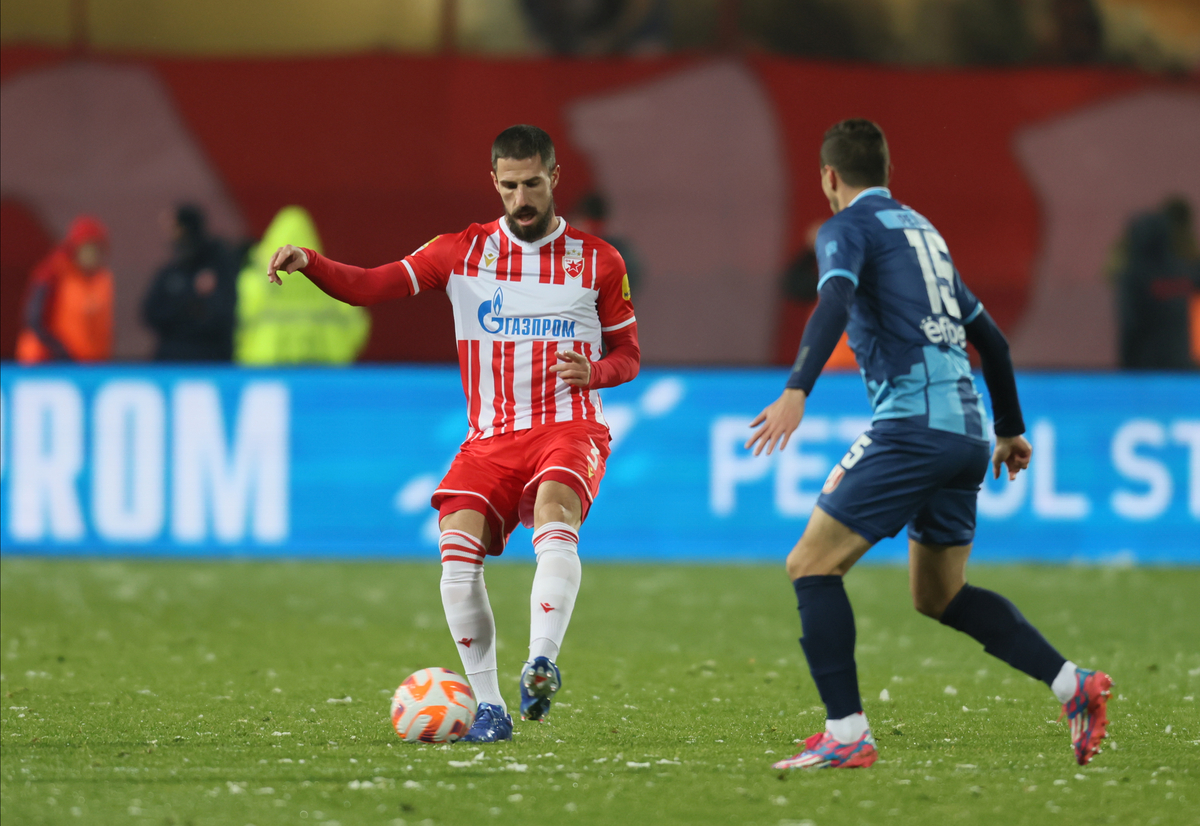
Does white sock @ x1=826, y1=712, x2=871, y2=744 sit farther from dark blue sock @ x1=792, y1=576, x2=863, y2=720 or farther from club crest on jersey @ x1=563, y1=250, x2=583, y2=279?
club crest on jersey @ x1=563, y1=250, x2=583, y2=279

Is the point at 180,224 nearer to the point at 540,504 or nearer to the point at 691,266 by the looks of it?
the point at 691,266

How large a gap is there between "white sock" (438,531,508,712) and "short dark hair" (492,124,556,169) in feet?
3.96

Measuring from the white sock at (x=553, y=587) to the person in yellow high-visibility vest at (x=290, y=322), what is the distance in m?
7.87

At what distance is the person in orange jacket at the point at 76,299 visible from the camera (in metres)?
13.4

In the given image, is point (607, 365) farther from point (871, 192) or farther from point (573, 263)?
point (871, 192)

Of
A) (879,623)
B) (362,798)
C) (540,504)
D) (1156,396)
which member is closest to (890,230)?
(540,504)

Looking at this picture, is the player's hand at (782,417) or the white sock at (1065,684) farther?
the white sock at (1065,684)

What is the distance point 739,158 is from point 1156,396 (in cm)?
587

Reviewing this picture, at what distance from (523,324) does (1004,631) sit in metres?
1.85

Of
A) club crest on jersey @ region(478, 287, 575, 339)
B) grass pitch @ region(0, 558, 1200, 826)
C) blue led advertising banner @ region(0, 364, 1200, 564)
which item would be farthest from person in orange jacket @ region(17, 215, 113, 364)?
club crest on jersey @ region(478, 287, 575, 339)

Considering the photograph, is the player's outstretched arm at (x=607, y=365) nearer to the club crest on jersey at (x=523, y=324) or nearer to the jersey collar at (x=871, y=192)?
the club crest on jersey at (x=523, y=324)

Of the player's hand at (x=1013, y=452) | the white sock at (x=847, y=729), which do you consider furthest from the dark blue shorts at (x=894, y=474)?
the white sock at (x=847, y=729)

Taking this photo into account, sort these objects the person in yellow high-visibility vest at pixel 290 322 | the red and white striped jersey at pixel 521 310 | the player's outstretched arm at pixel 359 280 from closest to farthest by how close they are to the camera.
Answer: the player's outstretched arm at pixel 359 280, the red and white striped jersey at pixel 521 310, the person in yellow high-visibility vest at pixel 290 322

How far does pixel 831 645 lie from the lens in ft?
15.6
